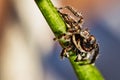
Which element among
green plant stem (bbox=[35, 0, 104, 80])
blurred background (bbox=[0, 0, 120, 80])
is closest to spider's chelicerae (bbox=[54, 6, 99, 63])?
green plant stem (bbox=[35, 0, 104, 80])

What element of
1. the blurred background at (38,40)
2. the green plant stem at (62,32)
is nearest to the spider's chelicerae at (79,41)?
the green plant stem at (62,32)

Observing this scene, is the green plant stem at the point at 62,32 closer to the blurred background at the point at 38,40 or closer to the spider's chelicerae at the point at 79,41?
the spider's chelicerae at the point at 79,41

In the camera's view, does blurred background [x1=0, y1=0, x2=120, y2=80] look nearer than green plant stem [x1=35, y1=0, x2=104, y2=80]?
No

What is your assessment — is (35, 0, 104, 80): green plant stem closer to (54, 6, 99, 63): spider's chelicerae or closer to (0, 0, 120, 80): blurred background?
(54, 6, 99, 63): spider's chelicerae

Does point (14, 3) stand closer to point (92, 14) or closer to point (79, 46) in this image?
point (92, 14)

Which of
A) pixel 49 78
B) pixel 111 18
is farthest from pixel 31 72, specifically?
pixel 111 18
